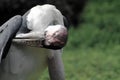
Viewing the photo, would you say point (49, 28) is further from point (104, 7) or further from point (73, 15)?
point (104, 7)

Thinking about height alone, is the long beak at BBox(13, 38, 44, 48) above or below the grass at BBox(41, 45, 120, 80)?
above

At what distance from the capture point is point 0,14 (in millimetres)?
8172

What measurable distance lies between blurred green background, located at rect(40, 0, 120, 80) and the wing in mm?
2538

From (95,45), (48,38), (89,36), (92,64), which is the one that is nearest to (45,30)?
(48,38)

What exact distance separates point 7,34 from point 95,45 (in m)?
4.64

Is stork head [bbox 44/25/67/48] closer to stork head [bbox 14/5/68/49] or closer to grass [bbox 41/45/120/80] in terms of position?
stork head [bbox 14/5/68/49]

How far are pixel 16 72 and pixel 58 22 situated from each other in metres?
0.41

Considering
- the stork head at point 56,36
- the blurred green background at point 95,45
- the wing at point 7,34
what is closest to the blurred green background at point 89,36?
the blurred green background at point 95,45

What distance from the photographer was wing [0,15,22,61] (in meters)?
3.38

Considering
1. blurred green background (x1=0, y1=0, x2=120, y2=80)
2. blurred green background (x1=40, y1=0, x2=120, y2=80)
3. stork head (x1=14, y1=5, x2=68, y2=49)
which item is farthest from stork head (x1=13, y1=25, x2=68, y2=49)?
blurred green background (x1=40, y1=0, x2=120, y2=80)

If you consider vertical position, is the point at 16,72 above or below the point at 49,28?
below

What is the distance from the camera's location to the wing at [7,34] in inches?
133

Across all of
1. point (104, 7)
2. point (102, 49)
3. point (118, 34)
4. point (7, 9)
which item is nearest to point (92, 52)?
point (102, 49)

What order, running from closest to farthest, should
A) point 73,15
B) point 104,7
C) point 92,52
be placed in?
point 92,52
point 73,15
point 104,7
